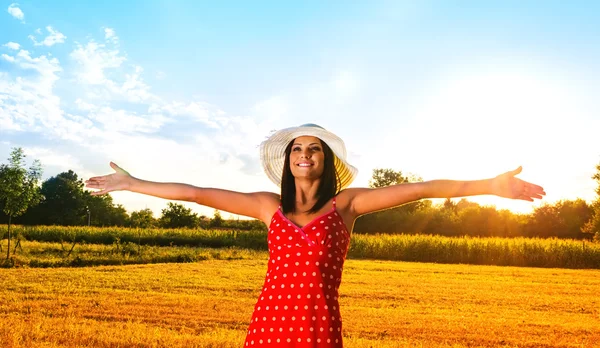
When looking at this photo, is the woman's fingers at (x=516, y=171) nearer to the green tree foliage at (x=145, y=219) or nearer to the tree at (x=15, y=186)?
the tree at (x=15, y=186)

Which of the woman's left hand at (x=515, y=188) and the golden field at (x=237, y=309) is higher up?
the woman's left hand at (x=515, y=188)

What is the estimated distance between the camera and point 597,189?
31.5m

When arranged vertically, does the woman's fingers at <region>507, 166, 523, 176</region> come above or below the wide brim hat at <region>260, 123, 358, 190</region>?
below

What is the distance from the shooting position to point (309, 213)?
3.38 metres

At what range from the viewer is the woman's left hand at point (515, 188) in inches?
122

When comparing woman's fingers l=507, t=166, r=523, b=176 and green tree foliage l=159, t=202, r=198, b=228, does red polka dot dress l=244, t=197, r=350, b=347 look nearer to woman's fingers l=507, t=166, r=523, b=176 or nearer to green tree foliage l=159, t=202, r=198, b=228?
woman's fingers l=507, t=166, r=523, b=176

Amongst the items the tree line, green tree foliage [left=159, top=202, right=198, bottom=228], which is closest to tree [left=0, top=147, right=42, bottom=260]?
the tree line

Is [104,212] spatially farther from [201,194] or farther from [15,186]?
[201,194]

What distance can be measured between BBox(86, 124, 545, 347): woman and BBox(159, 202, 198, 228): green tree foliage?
123 feet

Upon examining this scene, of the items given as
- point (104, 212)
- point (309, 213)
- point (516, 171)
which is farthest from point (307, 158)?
point (104, 212)

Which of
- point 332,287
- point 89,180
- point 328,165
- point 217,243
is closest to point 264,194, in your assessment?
point 328,165

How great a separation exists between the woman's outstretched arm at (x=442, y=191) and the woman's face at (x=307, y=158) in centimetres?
23

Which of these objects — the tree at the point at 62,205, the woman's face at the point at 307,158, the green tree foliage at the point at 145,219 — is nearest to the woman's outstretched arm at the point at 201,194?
the woman's face at the point at 307,158

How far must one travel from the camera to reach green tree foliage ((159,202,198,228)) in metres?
40.7
